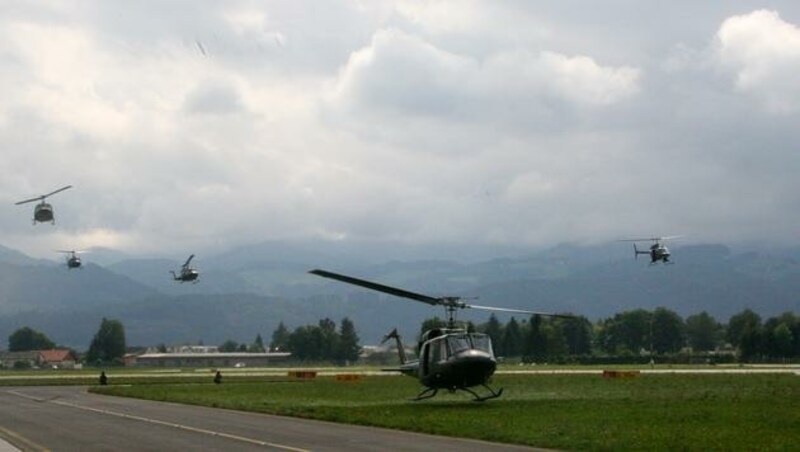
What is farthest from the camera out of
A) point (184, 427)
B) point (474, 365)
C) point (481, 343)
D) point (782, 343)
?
point (782, 343)

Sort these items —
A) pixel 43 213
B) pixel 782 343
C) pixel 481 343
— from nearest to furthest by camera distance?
pixel 481 343 < pixel 43 213 < pixel 782 343

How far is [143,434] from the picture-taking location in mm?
34000

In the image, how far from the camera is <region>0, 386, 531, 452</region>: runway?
2953 centimetres

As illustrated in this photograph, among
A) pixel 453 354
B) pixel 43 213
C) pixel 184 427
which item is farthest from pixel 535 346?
pixel 184 427

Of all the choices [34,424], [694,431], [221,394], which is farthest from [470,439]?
[221,394]

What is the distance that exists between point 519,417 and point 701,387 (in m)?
22.3

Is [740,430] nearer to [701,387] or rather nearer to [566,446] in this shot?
[566,446]

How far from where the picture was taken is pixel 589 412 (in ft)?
127

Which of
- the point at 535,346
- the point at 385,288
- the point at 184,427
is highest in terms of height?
the point at 535,346

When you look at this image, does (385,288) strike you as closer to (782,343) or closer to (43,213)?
(43,213)

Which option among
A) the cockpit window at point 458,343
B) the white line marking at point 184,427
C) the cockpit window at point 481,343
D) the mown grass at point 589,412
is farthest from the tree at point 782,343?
the cockpit window at point 458,343

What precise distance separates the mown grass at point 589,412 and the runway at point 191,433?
1.55 metres

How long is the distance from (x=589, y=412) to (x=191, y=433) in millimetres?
13356

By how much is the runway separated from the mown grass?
5.08 ft
